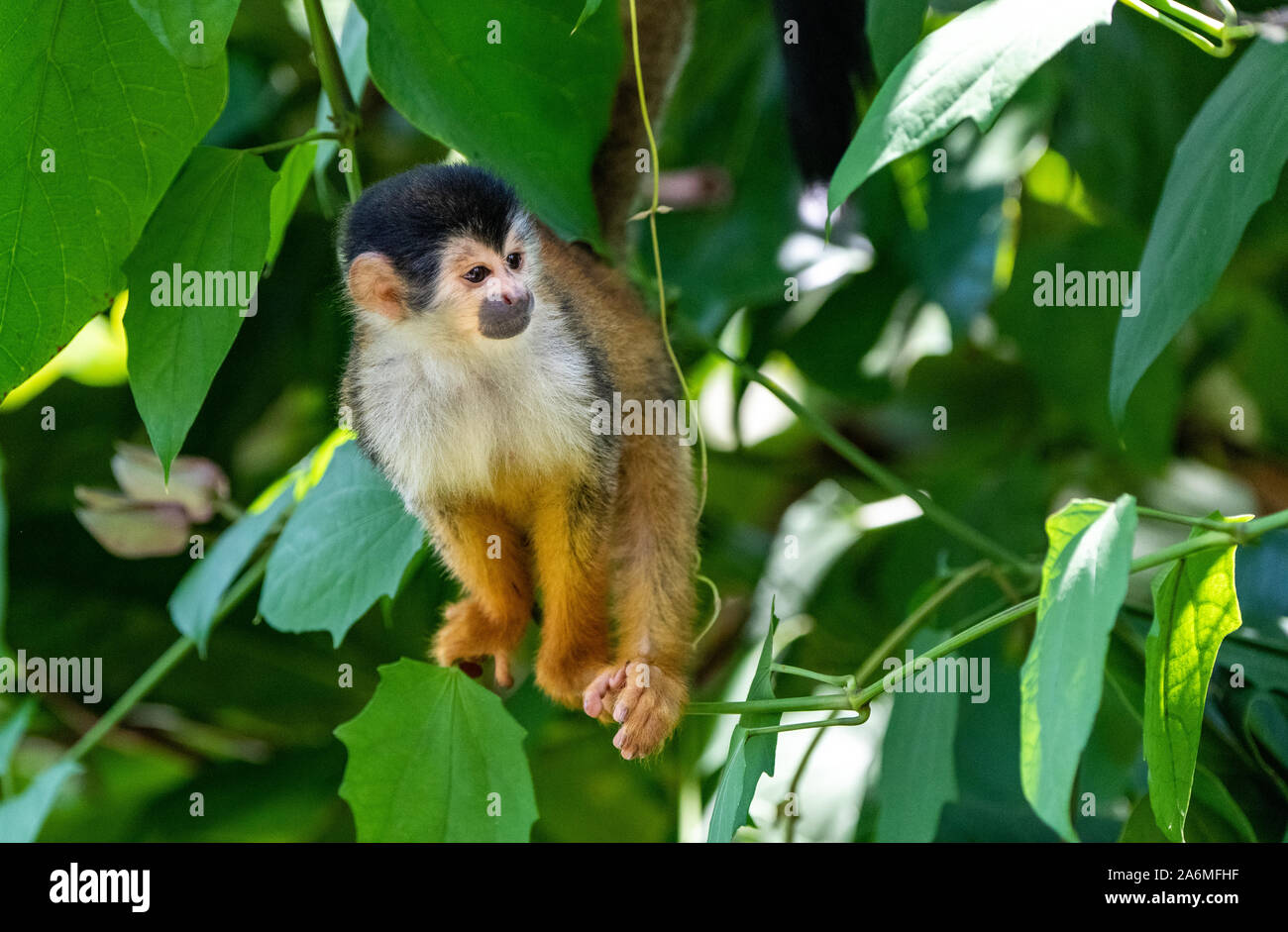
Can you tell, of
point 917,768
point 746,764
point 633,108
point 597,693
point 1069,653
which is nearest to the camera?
point 1069,653

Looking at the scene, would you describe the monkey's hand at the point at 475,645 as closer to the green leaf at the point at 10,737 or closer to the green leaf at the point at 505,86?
the green leaf at the point at 505,86

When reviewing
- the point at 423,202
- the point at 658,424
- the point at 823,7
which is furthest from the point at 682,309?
the point at 423,202

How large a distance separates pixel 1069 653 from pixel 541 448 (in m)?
0.76

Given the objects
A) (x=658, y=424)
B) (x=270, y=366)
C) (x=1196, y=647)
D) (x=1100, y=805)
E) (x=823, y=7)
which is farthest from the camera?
(x=270, y=366)

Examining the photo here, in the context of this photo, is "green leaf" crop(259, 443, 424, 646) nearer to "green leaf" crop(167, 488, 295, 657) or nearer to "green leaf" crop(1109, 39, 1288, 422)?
"green leaf" crop(167, 488, 295, 657)

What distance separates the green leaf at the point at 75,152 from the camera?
1.42 meters

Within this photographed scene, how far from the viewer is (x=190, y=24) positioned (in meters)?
1.26

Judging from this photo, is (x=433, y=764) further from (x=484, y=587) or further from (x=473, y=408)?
(x=473, y=408)

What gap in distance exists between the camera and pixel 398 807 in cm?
142

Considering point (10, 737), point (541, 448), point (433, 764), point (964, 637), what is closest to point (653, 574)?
point (541, 448)

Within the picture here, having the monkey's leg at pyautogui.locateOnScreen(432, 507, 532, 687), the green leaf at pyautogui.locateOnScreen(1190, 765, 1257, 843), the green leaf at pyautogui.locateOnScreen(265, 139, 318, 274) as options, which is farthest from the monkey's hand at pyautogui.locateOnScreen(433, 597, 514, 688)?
the green leaf at pyautogui.locateOnScreen(1190, 765, 1257, 843)

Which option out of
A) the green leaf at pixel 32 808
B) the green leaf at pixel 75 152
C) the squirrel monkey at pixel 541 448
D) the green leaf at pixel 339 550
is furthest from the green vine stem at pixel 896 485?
the green leaf at pixel 32 808

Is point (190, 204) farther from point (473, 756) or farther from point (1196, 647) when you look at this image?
point (1196, 647)
